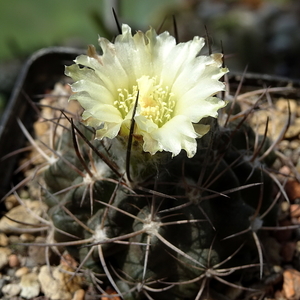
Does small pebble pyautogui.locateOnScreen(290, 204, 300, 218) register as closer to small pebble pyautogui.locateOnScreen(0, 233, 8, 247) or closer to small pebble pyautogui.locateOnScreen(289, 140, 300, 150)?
small pebble pyautogui.locateOnScreen(289, 140, 300, 150)

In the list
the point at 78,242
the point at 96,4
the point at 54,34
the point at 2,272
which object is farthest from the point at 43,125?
the point at 96,4

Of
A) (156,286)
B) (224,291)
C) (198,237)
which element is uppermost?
(198,237)

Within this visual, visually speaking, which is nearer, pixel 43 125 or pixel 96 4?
pixel 43 125

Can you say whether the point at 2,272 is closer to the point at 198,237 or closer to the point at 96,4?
the point at 198,237

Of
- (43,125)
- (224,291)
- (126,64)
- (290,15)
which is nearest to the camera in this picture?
(126,64)

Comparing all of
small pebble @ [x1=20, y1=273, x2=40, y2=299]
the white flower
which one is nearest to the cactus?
the white flower

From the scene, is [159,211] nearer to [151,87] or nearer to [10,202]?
[151,87]
